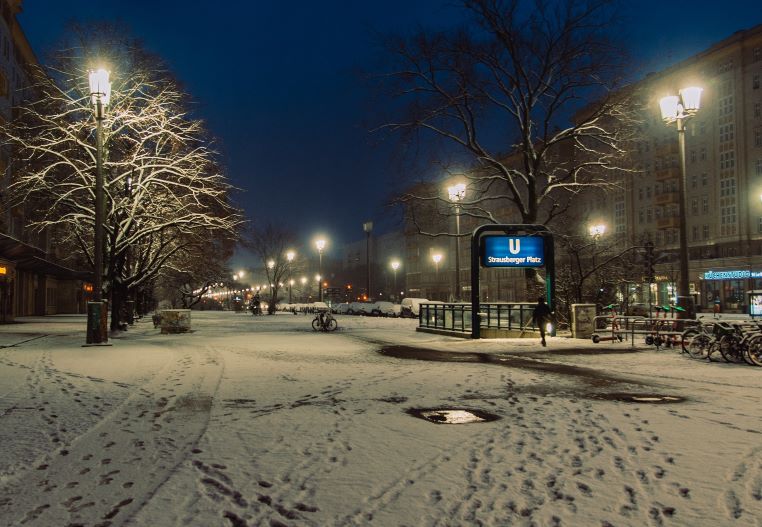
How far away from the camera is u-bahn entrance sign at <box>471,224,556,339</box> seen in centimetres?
2248

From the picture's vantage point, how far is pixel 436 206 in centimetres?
2792

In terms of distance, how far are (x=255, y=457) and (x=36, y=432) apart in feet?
9.03

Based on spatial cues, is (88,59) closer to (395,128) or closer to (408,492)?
(395,128)

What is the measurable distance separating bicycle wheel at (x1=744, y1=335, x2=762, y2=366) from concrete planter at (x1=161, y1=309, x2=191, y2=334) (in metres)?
21.1

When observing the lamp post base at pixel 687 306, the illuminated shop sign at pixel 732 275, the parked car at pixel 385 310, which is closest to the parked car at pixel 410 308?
the parked car at pixel 385 310

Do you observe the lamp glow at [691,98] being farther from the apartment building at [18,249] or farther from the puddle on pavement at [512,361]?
the apartment building at [18,249]

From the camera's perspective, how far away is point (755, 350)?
541 inches

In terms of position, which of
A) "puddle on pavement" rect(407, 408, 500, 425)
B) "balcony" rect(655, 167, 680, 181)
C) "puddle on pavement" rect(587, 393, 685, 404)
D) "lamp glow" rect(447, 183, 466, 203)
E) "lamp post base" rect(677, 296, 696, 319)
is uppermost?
"balcony" rect(655, 167, 680, 181)

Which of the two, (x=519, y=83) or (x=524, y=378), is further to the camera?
(x=519, y=83)

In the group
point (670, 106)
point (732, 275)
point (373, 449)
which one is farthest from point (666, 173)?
point (373, 449)

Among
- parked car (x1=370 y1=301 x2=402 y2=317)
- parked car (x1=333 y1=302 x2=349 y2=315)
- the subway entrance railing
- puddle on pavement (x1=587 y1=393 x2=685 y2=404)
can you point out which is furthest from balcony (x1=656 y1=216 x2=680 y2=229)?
puddle on pavement (x1=587 y1=393 x2=685 y2=404)

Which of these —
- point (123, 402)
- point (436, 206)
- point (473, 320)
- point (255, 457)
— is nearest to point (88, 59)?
point (436, 206)

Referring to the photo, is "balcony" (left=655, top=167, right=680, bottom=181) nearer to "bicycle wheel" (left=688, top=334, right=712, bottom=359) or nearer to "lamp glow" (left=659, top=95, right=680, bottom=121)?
"lamp glow" (left=659, top=95, right=680, bottom=121)

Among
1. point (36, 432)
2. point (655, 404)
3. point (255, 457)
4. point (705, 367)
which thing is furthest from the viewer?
point (705, 367)
